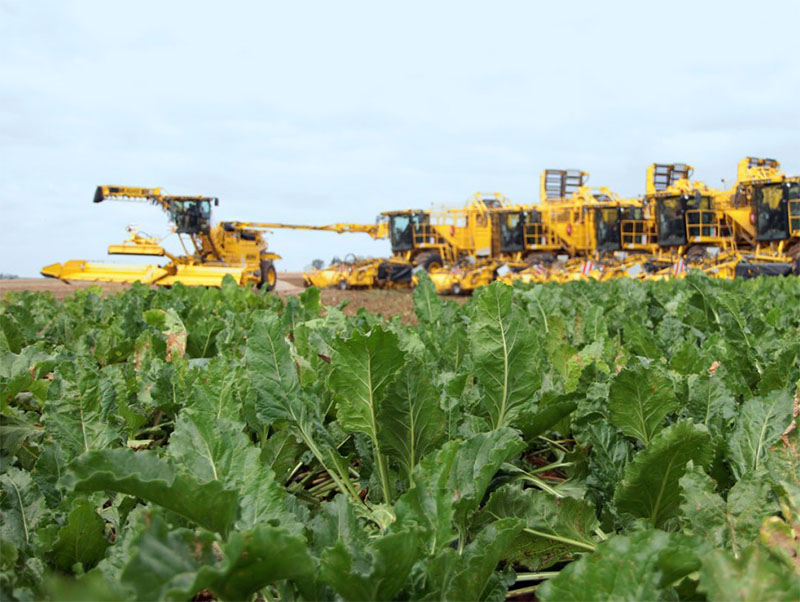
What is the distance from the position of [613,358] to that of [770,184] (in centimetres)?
2178

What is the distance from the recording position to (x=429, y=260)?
2680 cm

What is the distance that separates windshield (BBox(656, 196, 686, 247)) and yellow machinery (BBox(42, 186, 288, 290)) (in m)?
14.4

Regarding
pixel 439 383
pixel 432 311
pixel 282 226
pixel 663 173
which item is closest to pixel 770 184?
pixel 663 173

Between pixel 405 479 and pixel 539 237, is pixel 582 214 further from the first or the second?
pixel 405 479

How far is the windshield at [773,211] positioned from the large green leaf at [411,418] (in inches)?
872

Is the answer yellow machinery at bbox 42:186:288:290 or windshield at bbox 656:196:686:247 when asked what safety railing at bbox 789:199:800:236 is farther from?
yellow machinery at bbox 42:186:288:290

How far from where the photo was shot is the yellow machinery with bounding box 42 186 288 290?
1956 cm

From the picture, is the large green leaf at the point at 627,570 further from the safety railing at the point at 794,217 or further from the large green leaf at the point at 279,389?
the safety railing at the point at 794,217

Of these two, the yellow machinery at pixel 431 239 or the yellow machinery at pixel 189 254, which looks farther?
the yellow machinery at pixel 431 239

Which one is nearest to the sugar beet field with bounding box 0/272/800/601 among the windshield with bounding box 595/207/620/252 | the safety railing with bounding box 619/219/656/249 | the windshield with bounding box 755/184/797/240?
the windshield with bounding box 755/184/797/240

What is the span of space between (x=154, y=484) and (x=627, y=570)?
53 cm

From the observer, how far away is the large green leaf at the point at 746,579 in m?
0.67

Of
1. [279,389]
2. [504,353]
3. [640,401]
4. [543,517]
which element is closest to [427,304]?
[504,353]

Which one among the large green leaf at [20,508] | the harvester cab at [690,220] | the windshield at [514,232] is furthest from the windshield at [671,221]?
the large green leaf at [20,508]
